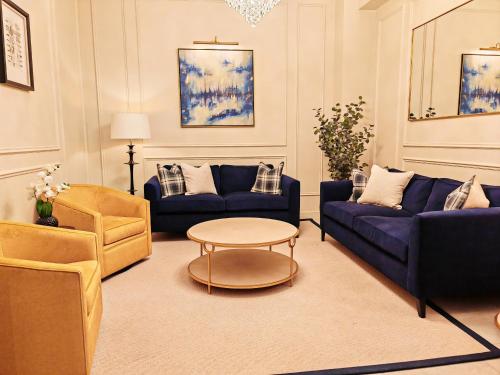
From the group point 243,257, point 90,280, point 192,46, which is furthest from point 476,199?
point 192,46

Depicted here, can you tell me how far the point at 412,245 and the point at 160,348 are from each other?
1.63 m

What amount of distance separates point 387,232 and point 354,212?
67cm

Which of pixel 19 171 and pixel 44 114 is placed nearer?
pixel 19 171

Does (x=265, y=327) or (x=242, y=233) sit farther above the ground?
(x=242, y=233)

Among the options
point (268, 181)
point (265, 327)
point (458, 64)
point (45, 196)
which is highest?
point (458, 64)

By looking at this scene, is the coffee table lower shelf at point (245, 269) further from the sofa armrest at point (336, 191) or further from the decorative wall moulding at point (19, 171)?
the decorative wall moulding at point (19, 171)

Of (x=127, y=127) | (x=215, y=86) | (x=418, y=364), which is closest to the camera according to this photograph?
(x=418, y=364)

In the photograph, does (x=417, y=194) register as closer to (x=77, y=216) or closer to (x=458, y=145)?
(x=458, y=145)

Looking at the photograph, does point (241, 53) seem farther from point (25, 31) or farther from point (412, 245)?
point (412, 245)

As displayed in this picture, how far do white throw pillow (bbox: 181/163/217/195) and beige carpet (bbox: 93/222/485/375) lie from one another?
1400 millimetres

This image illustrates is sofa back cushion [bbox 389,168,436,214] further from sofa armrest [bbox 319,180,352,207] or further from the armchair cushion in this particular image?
the armchair cushion

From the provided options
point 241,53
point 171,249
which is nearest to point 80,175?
point 171,249

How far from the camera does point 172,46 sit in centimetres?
491

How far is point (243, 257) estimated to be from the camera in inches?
134
